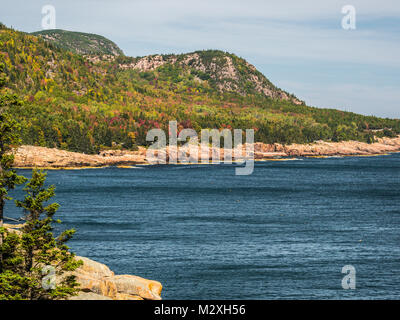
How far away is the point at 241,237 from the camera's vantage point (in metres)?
86.1

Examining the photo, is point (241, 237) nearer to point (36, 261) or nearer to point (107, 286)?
point (107, 286)

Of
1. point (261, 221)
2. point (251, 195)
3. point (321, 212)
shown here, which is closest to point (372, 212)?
point (321, 212)

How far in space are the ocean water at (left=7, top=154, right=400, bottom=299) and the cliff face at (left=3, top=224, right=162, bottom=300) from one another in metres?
9.02

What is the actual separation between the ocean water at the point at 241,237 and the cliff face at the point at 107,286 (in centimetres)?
902

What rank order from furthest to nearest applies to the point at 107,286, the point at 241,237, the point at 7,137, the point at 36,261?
the point at 241,237
the point at 107,286
the point at 36,261
the point at 7,137

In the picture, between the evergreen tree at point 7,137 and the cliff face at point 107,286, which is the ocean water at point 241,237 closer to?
the cliff face at point 107,286

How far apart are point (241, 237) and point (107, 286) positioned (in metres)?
45.0

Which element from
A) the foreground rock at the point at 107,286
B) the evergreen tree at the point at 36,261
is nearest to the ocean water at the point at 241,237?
the foreground rock at the point at 107,286

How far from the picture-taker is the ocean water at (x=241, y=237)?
59.8 m

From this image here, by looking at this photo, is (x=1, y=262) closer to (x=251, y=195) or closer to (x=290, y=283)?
(x=290, y=283)

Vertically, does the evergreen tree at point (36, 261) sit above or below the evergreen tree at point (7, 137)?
below

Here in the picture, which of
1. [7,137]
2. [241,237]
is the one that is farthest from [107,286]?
[241,237]
